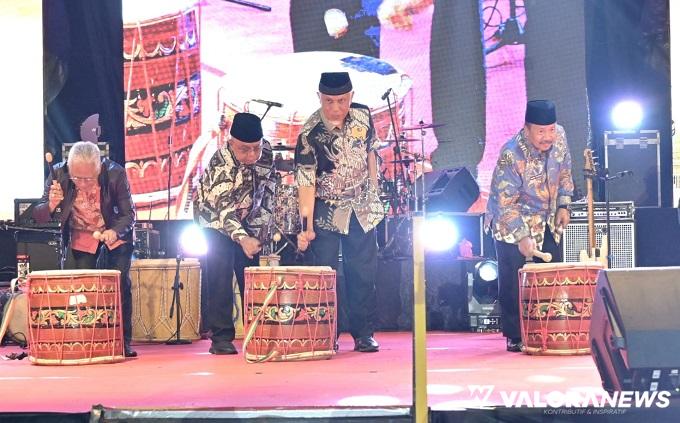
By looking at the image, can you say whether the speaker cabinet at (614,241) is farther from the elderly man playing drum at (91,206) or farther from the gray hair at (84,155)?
the gray hair at (84,155)

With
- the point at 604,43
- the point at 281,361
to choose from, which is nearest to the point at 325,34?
the point at 604,43

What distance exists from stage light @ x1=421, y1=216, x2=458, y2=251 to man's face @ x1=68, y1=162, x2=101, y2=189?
345cm

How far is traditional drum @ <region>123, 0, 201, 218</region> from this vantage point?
980 centimetres

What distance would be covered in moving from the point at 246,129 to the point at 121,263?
1261 millimetres

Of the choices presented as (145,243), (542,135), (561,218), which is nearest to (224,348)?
(561,218)

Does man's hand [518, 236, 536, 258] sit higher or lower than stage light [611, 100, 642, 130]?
lower

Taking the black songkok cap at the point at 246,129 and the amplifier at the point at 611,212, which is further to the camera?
the amplifier at the point at 611,212

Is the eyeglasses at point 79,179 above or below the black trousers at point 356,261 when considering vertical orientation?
above

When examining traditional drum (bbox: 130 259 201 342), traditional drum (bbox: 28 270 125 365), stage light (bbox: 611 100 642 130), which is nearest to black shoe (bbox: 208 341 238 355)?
traditional drum (bbox: 28 270 125 365)

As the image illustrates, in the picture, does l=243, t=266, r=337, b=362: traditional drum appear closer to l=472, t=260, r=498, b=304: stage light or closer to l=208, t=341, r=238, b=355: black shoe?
l=208, t=341, r=238, b=355: black shoe

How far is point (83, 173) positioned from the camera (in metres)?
6.52

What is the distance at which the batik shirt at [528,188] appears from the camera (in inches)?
246

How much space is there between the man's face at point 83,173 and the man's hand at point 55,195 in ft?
0.39

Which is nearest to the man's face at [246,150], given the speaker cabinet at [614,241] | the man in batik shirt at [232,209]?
the man in batik shirt at [232,209]
